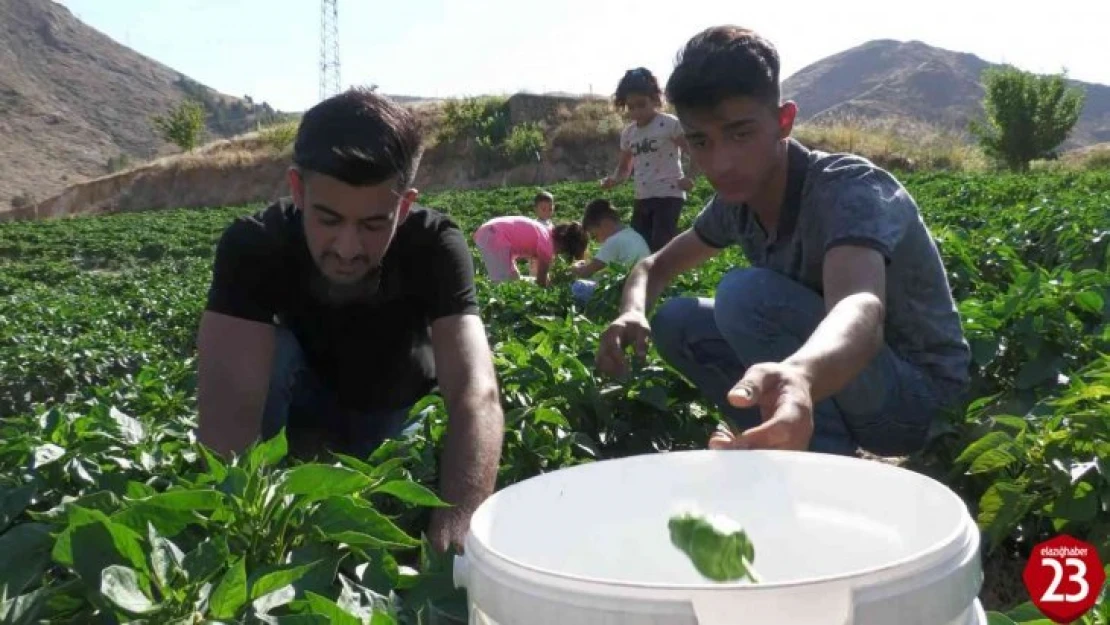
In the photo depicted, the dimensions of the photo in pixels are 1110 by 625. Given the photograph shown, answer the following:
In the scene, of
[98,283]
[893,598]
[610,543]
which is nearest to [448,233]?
[610,543]

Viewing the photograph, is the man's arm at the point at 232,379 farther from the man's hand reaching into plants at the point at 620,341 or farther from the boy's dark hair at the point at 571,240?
the boy's dark hair at the point at 571,240

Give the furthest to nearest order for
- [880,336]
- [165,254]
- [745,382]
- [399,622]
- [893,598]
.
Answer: [165,254], [880,336], [745,382], [399,622], [893,598]

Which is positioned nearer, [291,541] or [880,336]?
[291,541]

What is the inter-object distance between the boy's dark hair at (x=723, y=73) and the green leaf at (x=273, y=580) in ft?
4.98

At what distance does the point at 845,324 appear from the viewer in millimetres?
1992

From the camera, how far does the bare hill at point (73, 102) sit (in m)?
74.6

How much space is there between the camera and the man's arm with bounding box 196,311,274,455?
2.39 metres

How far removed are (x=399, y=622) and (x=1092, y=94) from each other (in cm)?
13526

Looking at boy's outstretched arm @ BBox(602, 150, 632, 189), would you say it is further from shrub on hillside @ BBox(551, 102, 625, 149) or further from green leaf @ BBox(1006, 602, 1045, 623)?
shrub on hillside @ BBox(551, 102, 625, 149)

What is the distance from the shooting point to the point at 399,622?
135 centimetres

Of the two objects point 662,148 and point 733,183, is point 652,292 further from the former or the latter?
point 662,148

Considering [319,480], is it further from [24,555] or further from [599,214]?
[599,214]

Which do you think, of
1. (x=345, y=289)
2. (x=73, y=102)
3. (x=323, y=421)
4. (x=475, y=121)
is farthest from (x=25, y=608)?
(x=73, y=102)

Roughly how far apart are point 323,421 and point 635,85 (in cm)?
491
